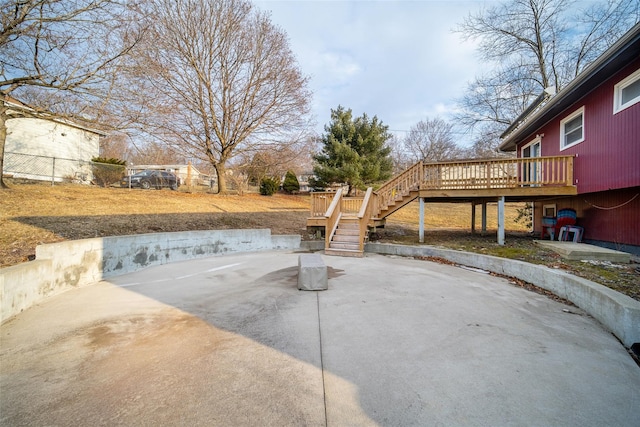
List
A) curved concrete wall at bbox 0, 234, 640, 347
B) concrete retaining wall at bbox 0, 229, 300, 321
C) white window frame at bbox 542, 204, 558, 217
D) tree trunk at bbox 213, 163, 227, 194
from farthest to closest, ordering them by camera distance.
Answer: tree trunk at bbox 213, 163, 227, 194, white window frame at bbox 542, 204, 558, 217, concrete retaining wall at bbox 0, 229, 300, 321, curved concrete wall at bbox 0, 234, 640, 347

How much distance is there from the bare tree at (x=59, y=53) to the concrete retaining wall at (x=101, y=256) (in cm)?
521

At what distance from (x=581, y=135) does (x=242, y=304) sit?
394 inches

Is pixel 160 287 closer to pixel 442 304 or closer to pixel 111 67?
pixel 442 304

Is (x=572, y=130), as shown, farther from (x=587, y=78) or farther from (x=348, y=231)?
(x=348, y=231)

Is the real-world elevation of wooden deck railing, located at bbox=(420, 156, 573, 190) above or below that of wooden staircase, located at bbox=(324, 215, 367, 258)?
above

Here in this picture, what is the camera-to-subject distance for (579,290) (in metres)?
4.06

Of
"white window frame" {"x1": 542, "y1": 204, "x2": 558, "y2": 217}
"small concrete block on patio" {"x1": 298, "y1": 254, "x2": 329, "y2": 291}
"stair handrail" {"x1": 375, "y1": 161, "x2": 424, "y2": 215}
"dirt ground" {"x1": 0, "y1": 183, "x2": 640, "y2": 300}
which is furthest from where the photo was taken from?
"white window frame" {"x1": 542, "y1": 204, "x2": 558, "y2": 217}

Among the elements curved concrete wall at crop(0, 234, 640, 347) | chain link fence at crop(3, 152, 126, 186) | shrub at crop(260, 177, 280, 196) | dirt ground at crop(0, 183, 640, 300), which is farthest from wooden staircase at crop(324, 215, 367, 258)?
shrub at crop(260, 177, 280, 196)

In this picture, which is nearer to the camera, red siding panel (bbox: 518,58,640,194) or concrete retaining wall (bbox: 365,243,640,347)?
concrete retaining wall (bbox: 365,243,640,347)

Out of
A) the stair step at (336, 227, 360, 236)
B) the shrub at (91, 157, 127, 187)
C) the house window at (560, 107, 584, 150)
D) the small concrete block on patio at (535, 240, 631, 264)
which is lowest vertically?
the small concrete block on patio at (535, 240, 631, 264)

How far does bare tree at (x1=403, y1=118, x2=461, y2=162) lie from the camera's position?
1441 inches

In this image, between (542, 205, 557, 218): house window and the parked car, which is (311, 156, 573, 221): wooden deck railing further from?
the parked car

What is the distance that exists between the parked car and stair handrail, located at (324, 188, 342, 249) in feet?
38.5

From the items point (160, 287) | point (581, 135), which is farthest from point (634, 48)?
point (160, 287)
